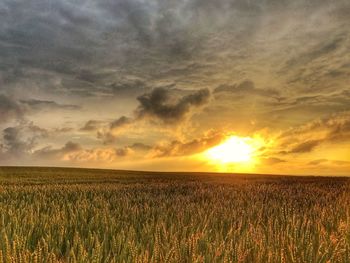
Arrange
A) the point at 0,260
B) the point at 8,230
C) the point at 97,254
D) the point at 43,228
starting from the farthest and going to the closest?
the point at 43,228
the point at 8,230
the point at 97,254
the point at 0,260

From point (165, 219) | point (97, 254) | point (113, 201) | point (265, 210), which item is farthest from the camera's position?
point (113, 201)

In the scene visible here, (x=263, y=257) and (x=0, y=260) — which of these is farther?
(x=263, y=257)

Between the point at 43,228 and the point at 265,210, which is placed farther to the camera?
the point at 265,210

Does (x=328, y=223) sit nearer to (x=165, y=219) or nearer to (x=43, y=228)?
(x=165, y=219)

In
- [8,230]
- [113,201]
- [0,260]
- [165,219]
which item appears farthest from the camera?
[113,201]

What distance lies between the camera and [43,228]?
16.0 feet

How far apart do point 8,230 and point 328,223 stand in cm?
462

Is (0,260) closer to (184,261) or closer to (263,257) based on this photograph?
(184,261)

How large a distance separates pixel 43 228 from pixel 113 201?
12.6ft

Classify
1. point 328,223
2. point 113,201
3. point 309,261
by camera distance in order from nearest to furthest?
point 309,261, point 328,223, point 113,201

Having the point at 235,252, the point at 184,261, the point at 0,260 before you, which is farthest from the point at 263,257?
the point at 0,260

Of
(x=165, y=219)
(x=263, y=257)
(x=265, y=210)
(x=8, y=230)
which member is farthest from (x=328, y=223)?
(x=8, y=230)

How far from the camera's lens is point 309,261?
3.51 meters

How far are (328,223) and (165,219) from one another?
2583mm
